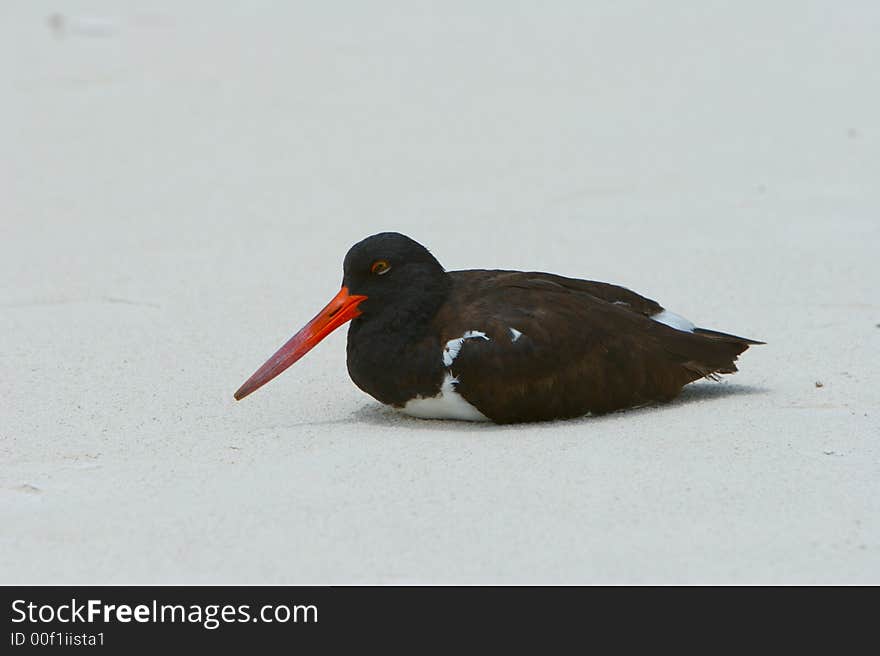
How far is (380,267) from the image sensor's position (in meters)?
5.92

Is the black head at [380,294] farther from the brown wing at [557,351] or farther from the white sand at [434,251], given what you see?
the white sand at [434,251]

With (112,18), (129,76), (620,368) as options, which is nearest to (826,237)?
(620,368)

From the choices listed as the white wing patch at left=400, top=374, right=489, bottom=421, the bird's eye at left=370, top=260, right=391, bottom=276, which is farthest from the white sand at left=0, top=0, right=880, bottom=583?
the bird's eye at left=370, top=260, right=391, bottom=276

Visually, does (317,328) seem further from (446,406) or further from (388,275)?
(446,406)

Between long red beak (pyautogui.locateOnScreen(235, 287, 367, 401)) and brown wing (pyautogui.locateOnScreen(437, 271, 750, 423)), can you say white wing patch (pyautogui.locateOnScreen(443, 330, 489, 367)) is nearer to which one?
brown wing (pyautogui.locateOnScreen(437, 271, 750, 423))

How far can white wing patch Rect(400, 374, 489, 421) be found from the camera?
5711mm

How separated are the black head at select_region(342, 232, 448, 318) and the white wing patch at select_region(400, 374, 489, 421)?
1.30ft

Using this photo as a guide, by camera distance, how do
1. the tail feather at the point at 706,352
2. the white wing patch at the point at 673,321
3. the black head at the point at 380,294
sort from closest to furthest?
the black head at the point at 380,294 < the tail feather at the point at 706,352 < the white wing patch at the point at 673,321

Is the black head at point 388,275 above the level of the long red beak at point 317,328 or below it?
above

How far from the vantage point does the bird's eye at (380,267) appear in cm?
591

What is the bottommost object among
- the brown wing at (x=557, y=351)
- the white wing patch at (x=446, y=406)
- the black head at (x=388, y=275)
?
the white wing patch at (x=446, y=406)

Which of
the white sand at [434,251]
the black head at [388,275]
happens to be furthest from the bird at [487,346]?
the white sand at [434,251]

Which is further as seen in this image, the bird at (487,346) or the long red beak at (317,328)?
the long red beak at (317,328)
